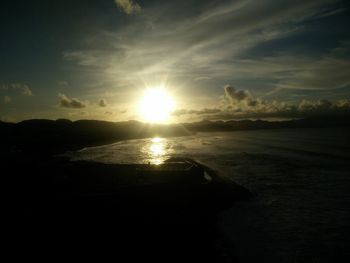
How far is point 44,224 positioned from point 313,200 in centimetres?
2895

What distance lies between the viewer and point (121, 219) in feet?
69.8

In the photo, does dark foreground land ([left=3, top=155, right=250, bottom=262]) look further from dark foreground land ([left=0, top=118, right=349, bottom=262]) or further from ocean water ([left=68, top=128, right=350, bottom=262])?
ocean water ([left=68, top=128, right=350, bottom=262])

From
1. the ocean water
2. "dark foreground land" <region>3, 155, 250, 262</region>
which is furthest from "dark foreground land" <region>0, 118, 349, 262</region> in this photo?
the ocean water

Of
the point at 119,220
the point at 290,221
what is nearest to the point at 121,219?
the point at 119,220

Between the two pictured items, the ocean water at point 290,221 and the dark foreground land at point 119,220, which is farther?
the ocean water at point 290,221

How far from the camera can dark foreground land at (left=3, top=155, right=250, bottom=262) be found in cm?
1691

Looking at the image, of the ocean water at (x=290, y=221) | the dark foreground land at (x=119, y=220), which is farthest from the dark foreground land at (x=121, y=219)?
the ocean water at (x=290, y=221)

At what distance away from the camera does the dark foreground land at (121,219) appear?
1691 cm

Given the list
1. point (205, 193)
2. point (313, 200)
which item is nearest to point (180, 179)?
point (205, 193)

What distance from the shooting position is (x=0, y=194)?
83.5 feet

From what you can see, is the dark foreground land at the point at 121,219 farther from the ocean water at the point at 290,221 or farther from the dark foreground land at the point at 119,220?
the ocean water at the point at 290,221

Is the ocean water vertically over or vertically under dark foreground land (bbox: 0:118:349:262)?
under

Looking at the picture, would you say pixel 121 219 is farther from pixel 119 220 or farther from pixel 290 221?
pixel 290 221

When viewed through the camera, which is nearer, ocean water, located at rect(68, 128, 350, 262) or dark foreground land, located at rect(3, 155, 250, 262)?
A: dark foreground land, located at rect(3, 155, 250, 262)
